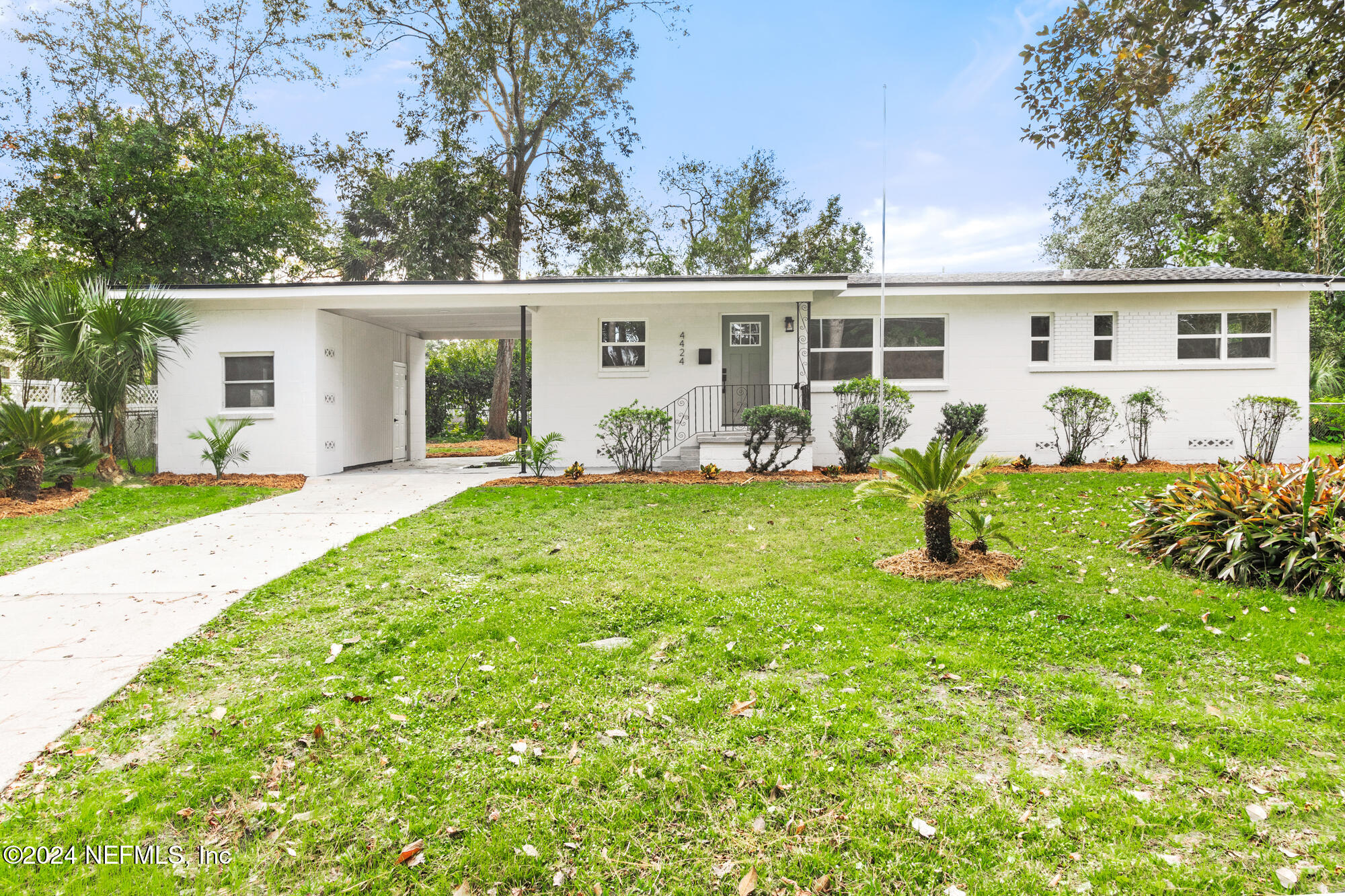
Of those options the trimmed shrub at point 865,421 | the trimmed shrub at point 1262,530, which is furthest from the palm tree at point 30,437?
the trimmed shrub at point 1262,530

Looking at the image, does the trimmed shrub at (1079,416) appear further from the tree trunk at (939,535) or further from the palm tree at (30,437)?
the palm tree at (30,437)

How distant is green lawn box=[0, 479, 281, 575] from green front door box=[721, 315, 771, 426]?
7573mm

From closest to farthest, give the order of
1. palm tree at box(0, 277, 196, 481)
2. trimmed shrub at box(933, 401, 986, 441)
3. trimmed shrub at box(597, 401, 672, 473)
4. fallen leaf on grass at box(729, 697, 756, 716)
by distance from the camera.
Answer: fallen leaf on grass at box(729, 697, 756, 716) → palm tree at box(0, 277, 196, 481) → trimmed shrub at box(597, 401, 672, 473) → trimmed shrub at box(933, 401, 986, 441)

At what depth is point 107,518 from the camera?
755cm

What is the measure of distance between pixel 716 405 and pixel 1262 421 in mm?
9437

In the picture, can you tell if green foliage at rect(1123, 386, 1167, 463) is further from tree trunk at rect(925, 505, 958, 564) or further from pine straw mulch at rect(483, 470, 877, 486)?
tree trunk at rect(925, 505, 958, 564)

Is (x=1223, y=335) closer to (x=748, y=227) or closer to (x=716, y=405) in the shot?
(x=716, y=405)

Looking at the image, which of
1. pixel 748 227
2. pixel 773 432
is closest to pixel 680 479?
pixel 773 432

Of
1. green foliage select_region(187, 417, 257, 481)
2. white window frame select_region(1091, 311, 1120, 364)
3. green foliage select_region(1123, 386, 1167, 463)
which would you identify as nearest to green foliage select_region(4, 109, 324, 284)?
green foliage select_region(187, 417, 257, 481)

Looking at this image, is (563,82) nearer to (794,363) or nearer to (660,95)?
(660,95)

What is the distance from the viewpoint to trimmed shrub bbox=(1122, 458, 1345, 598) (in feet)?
14.6

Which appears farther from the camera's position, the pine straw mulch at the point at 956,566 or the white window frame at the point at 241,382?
the white window frame at the point at 241,382

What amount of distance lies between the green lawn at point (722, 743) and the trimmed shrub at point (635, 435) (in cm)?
600

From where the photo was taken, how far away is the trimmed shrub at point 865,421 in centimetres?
1045
